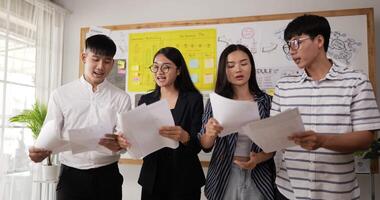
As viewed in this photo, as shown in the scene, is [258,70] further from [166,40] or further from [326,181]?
[326,181]

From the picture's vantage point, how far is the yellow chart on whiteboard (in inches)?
111

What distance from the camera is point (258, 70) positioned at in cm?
269

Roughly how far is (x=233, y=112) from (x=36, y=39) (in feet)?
7.72

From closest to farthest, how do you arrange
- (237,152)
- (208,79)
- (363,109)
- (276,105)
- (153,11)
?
(363,109) < (276,105) < (237,152) < (208,79) < (153,11)

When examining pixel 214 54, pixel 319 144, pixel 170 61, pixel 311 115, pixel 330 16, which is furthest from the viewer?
pixel 214 54

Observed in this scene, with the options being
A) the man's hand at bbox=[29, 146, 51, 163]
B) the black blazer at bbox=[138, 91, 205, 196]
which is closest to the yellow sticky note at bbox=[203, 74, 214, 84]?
the black blazer at bbox=[138, 91, 205, 196]

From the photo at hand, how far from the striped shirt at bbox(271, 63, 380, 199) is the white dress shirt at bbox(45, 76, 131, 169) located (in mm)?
890

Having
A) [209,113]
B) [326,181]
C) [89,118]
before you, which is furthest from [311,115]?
[89,118]

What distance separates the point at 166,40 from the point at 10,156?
5.38 ft

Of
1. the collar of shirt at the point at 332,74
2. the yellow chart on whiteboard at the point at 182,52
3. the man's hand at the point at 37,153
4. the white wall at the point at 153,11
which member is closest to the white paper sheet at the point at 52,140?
the man's hand at the point at 37,153

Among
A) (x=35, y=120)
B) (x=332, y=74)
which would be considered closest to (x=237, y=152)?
(x=332, y=74)

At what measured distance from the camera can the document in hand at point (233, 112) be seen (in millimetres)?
1318

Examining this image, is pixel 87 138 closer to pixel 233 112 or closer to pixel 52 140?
pixel 52 140

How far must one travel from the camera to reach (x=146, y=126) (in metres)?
1.46
